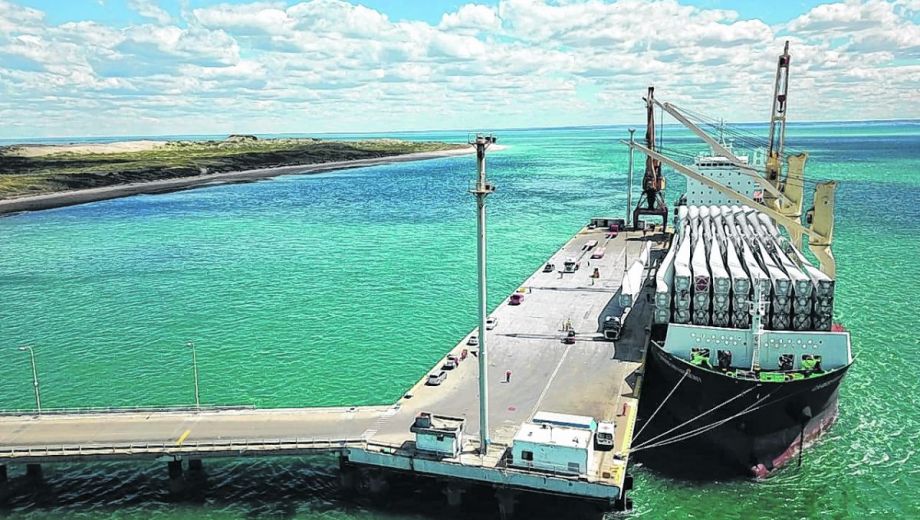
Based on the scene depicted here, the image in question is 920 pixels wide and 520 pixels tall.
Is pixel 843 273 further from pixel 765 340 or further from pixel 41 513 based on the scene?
pixel 41 513

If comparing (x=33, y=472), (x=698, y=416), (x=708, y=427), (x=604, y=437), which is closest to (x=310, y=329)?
(x=33, y=472)

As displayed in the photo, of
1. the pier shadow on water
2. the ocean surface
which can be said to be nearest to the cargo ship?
the ocean surface

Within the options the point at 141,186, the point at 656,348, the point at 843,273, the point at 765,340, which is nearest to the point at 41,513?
the point at 656,348

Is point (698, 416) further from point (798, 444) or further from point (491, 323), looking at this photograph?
point (491, 323)

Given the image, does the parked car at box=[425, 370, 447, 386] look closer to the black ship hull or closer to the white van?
the white van

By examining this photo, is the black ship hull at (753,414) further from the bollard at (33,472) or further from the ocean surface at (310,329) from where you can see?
the bollard at (33,472)

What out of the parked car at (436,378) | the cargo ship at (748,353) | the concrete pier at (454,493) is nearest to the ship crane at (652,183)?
the cargo ship at (748,353)
